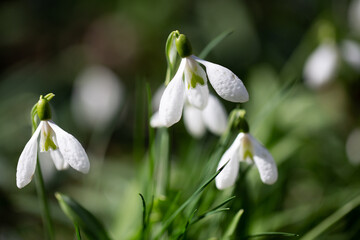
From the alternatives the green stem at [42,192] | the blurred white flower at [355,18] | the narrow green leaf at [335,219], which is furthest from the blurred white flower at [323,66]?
the green stem at [42,192]

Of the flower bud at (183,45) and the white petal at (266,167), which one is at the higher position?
the flower bud at (183,45)

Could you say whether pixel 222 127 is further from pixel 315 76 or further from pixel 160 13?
pixel 160 13

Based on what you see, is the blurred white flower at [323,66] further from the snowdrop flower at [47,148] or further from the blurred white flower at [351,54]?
the snowdrop flower at [47,148]

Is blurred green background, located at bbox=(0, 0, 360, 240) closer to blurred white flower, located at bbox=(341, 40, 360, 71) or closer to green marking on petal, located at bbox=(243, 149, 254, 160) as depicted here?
blurred white flower, located at bbox=(341, 40, 360, 71)

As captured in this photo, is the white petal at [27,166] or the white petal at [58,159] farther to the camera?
the white petal at [58,159]

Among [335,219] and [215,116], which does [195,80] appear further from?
[335,219]

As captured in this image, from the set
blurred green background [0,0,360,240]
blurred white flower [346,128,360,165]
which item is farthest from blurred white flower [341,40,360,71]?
blurred white flower [346,128,360,165]

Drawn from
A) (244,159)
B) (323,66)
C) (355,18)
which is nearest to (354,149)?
(323,66)

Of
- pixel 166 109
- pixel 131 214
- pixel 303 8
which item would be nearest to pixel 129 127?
pixel 131 214
